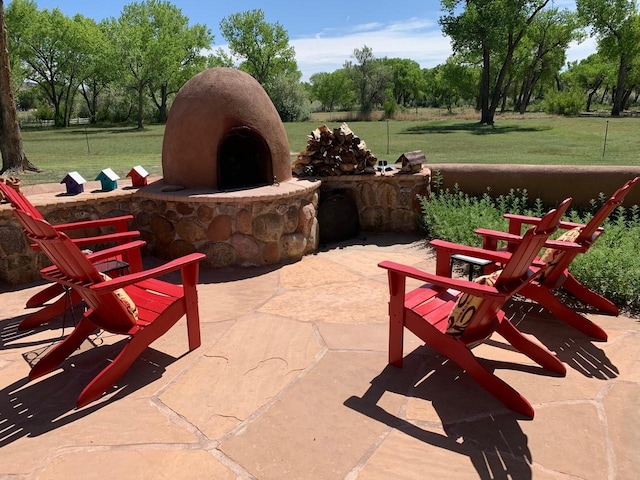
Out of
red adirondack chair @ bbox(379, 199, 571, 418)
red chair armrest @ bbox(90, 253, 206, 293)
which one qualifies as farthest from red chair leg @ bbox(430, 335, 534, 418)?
red chair armrest @ bbox(90, 253, 206, 293)

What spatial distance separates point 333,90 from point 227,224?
80.1 meters

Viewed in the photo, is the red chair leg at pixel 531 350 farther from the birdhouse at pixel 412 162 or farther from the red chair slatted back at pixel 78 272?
the birdhouse at pixel 412 162

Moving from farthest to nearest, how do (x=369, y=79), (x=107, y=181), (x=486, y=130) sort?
(x=369, y=79) → (x=486, y=130) → (x=107, y=181)

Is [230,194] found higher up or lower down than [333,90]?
lower down

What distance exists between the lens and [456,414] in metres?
2.83

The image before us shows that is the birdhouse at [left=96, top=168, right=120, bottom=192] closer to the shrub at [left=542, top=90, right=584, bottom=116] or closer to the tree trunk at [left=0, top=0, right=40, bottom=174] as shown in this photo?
the tree trunk at [left=0, top=0, right=40, bottom=174]

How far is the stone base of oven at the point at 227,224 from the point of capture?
227 inches

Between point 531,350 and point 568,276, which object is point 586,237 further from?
point 531,350

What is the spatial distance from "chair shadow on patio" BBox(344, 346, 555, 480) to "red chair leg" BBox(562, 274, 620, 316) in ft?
4.26

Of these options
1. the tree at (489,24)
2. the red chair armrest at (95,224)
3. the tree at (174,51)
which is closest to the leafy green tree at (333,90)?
the tree at (174,51)

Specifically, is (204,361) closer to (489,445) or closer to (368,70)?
(489,445)

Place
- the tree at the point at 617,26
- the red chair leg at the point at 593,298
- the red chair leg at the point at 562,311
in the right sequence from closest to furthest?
the red chair leg at the point at 562,311 < the red chair leg at the point at 593,298 < the tree at the point at 617,26

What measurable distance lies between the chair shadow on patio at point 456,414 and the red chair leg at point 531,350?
0.08 meters

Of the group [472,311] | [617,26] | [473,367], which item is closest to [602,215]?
[472,311]
